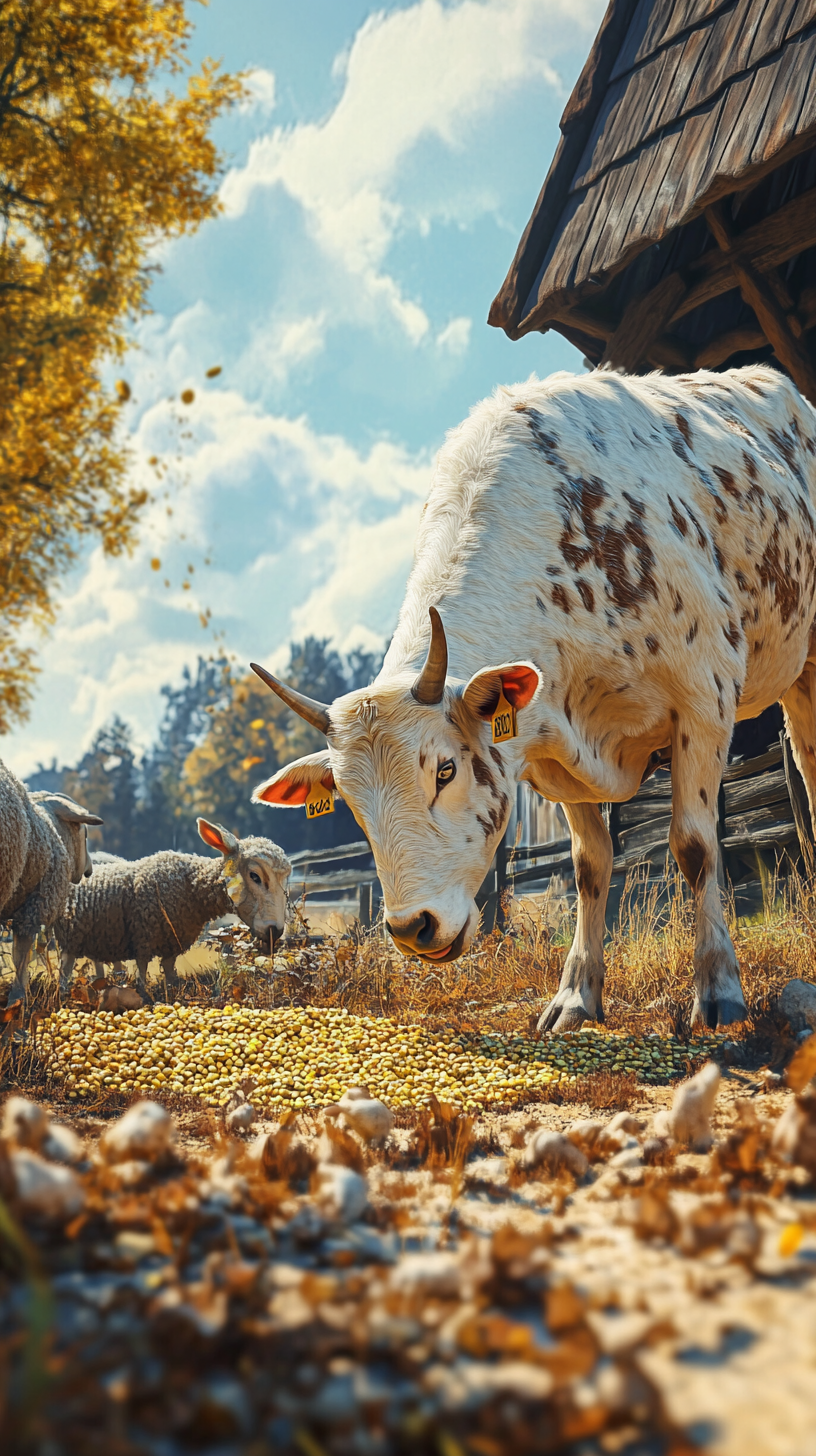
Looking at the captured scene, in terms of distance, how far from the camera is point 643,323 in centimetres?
819

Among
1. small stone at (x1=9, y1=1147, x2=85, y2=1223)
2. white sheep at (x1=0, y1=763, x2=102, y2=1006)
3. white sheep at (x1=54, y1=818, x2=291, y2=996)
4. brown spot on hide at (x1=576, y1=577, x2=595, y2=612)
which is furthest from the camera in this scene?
white sheep at (x1=54, y1=818, x2=291, y2=996)

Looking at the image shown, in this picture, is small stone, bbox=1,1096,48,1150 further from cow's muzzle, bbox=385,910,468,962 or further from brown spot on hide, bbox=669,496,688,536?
brown spot on hide, bbox=669,496,688,536

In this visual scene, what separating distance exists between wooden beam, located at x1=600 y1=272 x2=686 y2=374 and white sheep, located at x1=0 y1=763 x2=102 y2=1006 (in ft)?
18.9

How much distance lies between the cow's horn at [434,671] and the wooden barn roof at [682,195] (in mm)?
4680

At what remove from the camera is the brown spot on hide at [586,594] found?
4.56m

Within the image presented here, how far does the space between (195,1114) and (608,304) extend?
25.7ft

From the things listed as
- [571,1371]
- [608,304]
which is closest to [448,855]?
[571,1371]

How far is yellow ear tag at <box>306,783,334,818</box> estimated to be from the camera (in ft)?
14.8

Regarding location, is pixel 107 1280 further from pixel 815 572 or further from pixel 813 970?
pixel 815 572

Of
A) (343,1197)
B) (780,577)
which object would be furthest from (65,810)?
(343,1197)

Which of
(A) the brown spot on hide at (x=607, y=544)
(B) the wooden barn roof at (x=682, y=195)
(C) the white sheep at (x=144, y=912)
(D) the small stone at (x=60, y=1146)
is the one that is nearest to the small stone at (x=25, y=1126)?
(D) the small stone at (x=60, y=1146)

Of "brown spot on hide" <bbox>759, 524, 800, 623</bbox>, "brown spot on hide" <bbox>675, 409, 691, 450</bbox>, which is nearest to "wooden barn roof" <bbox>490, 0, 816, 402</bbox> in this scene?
"brown spot on hide" <bbox>675, 409, 691, 450</bbox>

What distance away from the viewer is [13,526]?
9812mm

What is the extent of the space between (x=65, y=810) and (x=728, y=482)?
19.1 feet
